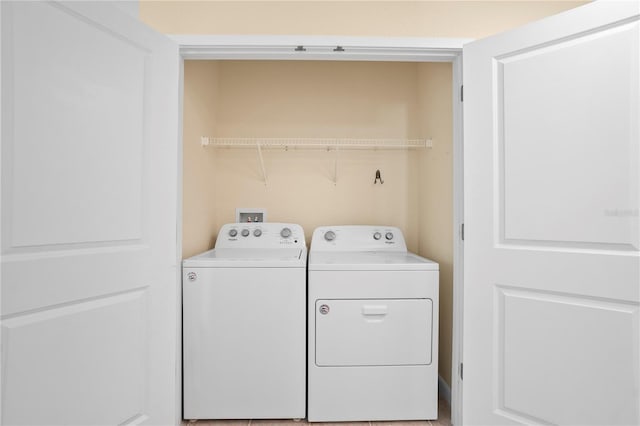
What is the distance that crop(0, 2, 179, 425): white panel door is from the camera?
0.99 metres

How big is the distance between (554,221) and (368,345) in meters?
1.06

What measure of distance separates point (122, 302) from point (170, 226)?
37 centimetres

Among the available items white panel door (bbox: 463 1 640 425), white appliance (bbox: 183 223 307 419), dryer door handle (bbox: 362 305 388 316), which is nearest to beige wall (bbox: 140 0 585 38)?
white panel door (bbox: 463 1 640 425)

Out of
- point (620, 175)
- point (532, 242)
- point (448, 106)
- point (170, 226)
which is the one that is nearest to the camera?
point (620, 175)

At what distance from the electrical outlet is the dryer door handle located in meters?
1.12

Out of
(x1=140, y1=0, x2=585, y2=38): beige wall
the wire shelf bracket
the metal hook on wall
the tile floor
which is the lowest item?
the tile floor

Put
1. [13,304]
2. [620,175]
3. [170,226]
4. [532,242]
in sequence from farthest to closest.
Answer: [170,226], [532,242], [620,175], [13,304]

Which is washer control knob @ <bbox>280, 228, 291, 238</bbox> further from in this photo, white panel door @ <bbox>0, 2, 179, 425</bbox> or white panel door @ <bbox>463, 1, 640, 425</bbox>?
white panel door @ <bbox>463, 1, 640, 425</bbox>

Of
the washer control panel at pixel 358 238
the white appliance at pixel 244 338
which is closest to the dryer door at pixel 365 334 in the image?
the white appliance at pixel 244 338

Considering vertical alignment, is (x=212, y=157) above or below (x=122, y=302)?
above

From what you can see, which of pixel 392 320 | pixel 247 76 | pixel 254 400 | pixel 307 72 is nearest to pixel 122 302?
pixel 254 400

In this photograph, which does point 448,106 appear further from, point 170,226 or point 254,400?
point 254,400

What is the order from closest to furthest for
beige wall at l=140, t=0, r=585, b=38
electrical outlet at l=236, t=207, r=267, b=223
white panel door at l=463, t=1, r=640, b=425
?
white panel door at l=463, t=1, r=640, b=425 < beige wall at l=140, t=0, r=585, b=38 < electrical outlet at l=236, t=207, r=267, b=223

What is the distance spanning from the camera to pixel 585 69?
1262mm
